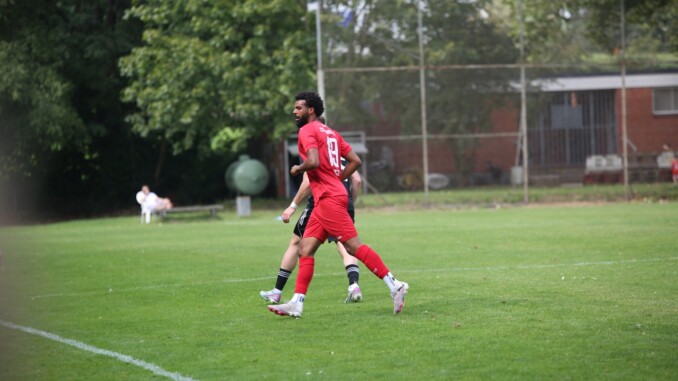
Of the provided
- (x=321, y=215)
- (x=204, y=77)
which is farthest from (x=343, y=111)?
(x=321, y=215)

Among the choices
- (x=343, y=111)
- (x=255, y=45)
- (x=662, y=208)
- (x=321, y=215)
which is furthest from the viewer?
(x=255, y=45)

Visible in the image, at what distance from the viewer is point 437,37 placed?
33.7 m

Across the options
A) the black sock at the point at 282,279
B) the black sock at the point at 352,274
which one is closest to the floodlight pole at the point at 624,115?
the black sock at the point at 352,274

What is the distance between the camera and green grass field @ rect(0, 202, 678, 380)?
27.3ft

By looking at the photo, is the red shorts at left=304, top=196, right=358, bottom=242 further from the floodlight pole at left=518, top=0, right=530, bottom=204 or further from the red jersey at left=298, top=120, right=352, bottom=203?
the floodlight pole at left=518, top=0, right=530, bottom=204

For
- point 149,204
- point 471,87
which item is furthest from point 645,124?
point 149,204

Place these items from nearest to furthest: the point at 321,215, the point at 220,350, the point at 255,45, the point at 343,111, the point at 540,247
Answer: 1. the point at 220,350
2. the point at 321,215
3. the point at 540,247
4. the point at 343,111
5. the point at 255,45

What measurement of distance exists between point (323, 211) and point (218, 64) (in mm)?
26796

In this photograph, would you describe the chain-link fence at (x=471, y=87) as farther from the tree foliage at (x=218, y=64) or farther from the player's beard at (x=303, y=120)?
the player's beard at (x=303, y=120)

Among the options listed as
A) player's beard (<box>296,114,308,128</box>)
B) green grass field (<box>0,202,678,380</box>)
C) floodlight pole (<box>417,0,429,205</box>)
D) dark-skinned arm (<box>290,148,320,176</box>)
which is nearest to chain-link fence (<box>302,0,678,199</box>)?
floodlight pole (<box>417,0,429,205</box>)

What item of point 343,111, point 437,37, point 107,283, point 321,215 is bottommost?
point 107,283

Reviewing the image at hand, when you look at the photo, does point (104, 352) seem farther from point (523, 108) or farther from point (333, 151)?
point (523, 108)

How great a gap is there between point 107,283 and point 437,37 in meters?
20.2

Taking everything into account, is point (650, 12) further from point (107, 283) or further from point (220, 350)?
point (220, 350)
